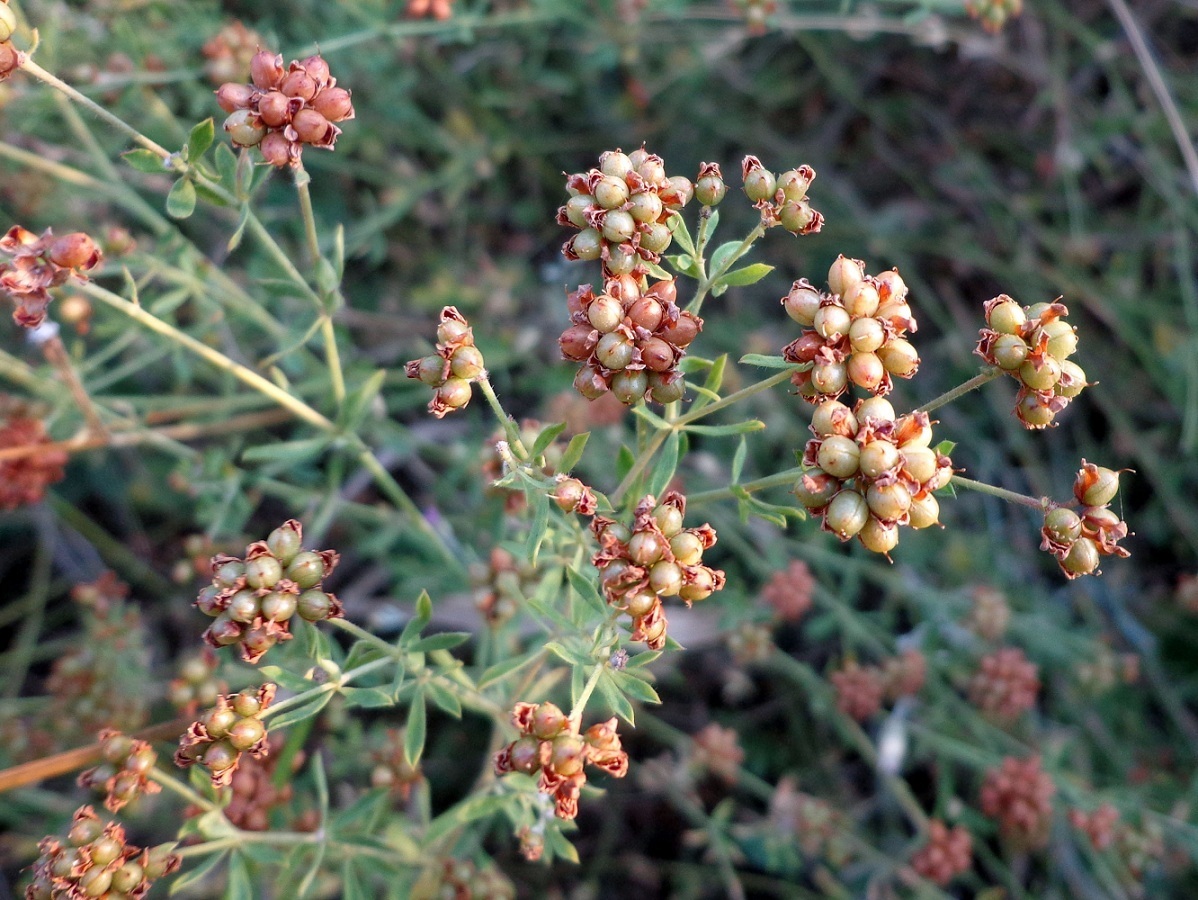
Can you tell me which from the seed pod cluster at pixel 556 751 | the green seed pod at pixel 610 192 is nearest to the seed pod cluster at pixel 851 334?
the green seed pod at pixel 610 192

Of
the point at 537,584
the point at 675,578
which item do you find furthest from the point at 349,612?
the point at 675,578

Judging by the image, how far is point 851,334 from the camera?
2.26 metres

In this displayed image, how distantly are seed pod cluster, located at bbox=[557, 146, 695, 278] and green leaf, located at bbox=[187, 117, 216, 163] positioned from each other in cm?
99

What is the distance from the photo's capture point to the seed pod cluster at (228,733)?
2.34 meters

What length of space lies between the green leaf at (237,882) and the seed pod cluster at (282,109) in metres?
1.98

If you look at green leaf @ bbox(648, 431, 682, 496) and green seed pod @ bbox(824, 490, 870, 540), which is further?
green leaf @ bbox(648, 431, 682, 496)

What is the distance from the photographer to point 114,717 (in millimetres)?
3676

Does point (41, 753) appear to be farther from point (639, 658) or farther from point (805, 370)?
point (805, 370)

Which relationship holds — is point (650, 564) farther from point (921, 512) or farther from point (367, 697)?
point (367, 697)

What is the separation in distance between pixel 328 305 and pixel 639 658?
1469 mm

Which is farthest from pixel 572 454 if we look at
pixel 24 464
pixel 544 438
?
pixel 24 464

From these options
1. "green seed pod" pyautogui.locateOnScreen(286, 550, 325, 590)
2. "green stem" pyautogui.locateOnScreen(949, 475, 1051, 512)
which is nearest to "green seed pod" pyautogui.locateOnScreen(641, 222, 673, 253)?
"green stem" pyautogui.locateOnScreen(949, 475, 1051, 512)

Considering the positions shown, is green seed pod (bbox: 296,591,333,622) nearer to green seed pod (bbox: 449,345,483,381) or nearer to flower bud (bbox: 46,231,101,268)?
green seed pod (bbox: 449,345,483,381)

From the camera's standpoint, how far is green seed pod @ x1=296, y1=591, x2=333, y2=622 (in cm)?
241
